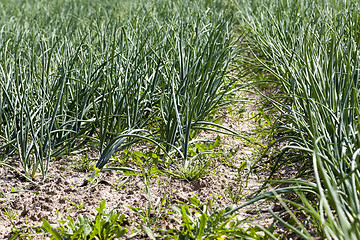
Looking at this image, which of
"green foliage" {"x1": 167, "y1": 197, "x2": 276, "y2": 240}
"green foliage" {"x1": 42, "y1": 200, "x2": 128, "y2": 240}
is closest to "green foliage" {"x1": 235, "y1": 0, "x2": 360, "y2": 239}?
"green foliage" {"x1": 167, "y1": 197, "x2": 276, "y2": 240}

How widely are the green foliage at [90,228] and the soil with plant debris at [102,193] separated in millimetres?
58

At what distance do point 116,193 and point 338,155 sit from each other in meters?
0.96

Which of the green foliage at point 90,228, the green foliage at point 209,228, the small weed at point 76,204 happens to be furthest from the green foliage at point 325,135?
the small weed at point 76,204

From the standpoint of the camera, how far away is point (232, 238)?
141 centimetres

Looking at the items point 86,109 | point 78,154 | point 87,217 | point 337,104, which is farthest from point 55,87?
point 337,104

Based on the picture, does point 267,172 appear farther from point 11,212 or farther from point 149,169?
point 11,212

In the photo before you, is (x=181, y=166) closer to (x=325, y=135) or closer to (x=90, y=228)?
(x=90, y=228)

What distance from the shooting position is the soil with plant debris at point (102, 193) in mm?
1629

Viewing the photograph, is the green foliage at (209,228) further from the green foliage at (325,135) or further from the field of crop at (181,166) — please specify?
the green foliage at (325,135)

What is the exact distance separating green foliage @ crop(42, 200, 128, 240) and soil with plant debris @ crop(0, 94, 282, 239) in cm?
6

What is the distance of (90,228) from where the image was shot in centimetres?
147

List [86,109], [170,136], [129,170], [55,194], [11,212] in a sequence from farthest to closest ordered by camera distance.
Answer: [86,109]
[170,136]
[129,170]
[55,194]
[11,212]

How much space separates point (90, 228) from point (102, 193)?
325mm

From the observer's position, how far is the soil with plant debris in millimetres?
1629
